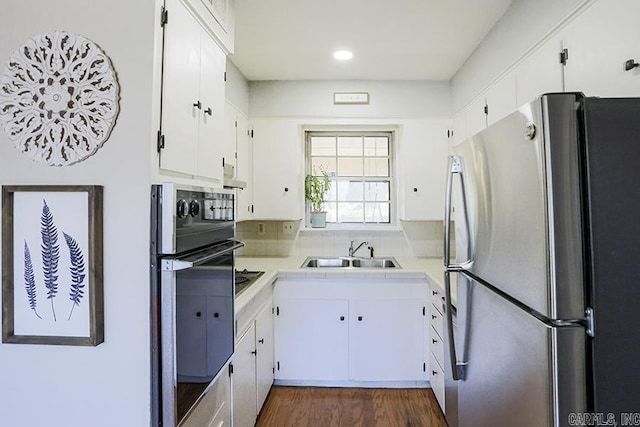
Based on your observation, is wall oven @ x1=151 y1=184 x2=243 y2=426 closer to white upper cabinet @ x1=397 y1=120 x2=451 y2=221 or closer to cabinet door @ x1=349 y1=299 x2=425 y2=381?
cabinet door @ x1=349 y1=299 x2=425 y2=381

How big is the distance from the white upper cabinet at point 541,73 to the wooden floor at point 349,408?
207 centimetres

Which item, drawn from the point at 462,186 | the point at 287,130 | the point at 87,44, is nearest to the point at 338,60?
the point at 287,130

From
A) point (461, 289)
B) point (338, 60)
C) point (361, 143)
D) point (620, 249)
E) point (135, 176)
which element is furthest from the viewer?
point (361, 143)

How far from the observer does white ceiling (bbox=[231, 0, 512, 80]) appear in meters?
2.10

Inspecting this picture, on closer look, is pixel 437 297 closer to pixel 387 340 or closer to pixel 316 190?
pixel 387 340

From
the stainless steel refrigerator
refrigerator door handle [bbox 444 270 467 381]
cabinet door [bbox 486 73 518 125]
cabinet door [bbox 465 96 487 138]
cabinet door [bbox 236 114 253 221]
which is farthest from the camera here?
cabinet door [bbox 236 114 253 221]

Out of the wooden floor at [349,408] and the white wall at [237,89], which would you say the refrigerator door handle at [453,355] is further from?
the white wall at [237,89]

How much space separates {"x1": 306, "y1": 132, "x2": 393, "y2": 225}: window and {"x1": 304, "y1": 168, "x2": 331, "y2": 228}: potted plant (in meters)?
0.14

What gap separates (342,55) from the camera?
276cm

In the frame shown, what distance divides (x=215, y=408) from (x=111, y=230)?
89 centimetres

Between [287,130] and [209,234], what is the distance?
6.79 ft

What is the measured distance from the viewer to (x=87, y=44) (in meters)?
1.15

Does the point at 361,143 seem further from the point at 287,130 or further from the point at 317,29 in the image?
the point at 317,29

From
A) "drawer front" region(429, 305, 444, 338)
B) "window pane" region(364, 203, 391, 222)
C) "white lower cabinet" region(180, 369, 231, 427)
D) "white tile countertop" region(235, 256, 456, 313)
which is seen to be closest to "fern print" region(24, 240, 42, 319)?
"white lower cabinet" region(180, 369, 231, 427)
